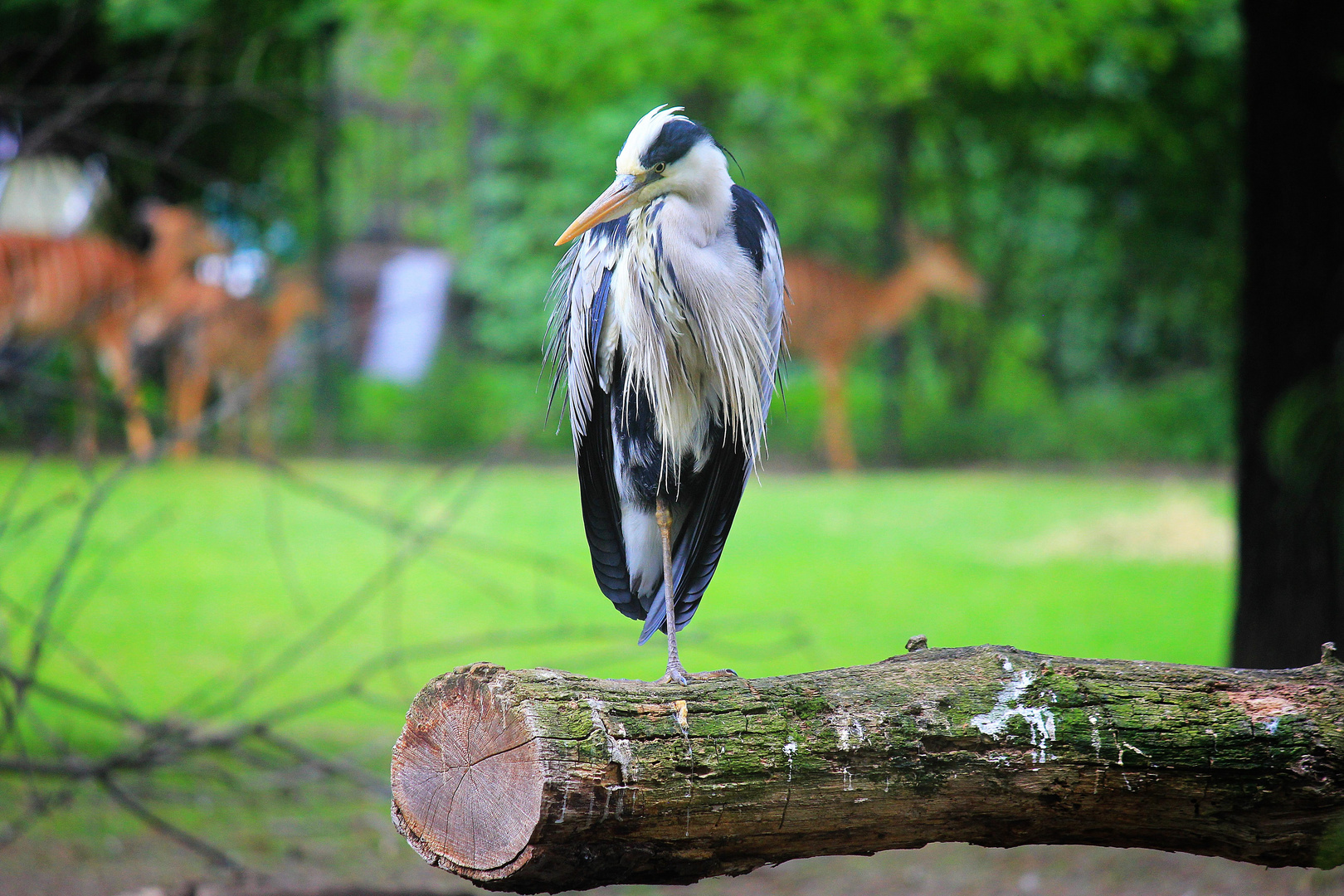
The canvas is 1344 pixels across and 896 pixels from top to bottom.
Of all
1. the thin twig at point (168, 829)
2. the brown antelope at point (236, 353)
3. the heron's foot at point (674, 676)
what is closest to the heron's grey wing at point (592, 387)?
the heron's foot at point (674, 676)

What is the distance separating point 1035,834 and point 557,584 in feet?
13.3

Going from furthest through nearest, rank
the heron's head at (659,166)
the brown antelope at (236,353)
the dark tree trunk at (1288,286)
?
the brown antelope at (236,353)
the dark tree trunk at (1288,286)
the heron's head at (659,166)

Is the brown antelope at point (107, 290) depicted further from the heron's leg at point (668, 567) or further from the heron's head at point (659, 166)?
the heron's head at point (659, 166)

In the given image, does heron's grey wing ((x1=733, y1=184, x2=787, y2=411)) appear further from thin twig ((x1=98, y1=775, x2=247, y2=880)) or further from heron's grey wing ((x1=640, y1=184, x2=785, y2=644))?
thin twig ((x1=98, y1=775, x2=247, y2=880))

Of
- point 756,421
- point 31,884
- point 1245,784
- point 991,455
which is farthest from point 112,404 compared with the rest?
point 991,455

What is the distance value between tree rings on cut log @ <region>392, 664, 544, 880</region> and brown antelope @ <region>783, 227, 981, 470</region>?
564 centimetres

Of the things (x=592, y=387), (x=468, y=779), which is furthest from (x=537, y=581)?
(x=468, y=779)

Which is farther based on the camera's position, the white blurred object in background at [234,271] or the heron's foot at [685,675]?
the white blurred object in background at [234,271]

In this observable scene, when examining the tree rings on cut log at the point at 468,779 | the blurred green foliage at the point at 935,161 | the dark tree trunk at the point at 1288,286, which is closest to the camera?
the tree rings on cut log at the point at 468,779

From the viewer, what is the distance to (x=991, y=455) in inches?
282

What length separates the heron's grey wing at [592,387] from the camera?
1832 mm

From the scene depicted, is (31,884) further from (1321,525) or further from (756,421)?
(1321,525)

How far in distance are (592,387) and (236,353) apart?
5.36 m

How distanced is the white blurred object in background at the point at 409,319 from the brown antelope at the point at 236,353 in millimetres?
1060
